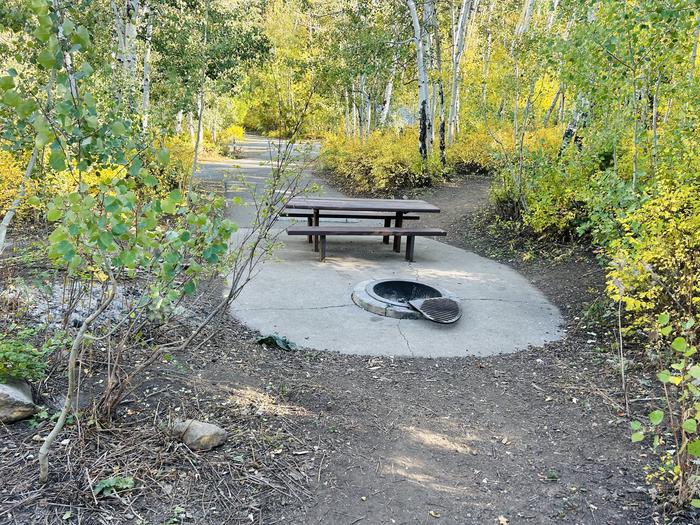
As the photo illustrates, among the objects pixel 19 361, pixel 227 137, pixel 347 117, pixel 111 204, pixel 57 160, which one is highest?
pixel 347 117

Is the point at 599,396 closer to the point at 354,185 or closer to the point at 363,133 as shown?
the point at 354,185

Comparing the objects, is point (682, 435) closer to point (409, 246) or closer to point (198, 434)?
point (198, 434)

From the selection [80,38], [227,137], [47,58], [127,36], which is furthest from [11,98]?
[227,137]

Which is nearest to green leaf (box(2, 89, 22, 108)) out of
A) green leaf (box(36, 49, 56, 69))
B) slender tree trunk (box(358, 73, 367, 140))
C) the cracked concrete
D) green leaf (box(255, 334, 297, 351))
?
green leaf (box(36, 49, 56, 69))

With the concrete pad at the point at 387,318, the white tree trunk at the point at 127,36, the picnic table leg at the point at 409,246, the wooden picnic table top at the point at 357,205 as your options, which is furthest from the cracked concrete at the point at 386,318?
the white tree trunk at the point at 127,36

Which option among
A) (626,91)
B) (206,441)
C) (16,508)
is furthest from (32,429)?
(626,91)

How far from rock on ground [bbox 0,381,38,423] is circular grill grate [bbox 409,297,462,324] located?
11.0 feet

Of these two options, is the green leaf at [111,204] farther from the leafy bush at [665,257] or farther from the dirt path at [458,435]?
the leafy bush at [665,257]

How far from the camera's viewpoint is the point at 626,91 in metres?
4.62

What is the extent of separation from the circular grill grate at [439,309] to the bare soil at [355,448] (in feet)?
2.62

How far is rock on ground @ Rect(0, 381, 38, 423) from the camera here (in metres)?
2.45

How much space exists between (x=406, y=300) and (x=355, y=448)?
2786mm

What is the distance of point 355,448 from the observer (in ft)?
8.95

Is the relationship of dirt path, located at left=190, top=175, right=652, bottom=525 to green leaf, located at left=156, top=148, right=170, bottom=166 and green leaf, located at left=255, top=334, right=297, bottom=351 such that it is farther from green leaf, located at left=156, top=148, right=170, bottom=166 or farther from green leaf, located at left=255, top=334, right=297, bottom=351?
green leaf, located at left=156, top=148, right=170, bottom=166
